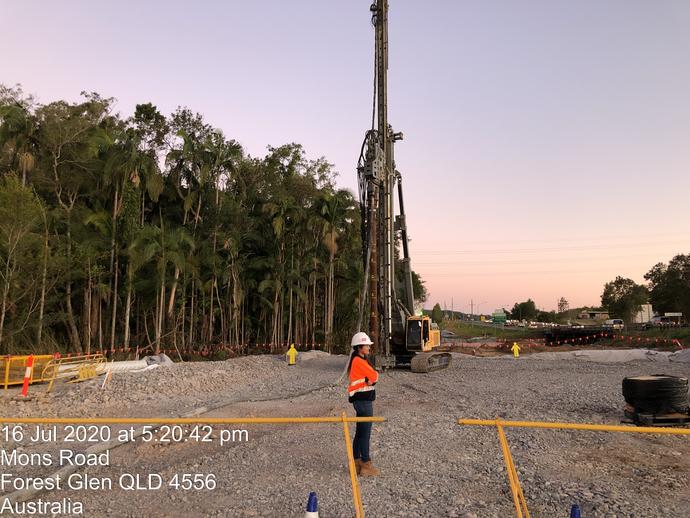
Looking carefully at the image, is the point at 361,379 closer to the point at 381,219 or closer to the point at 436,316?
the point at 381,219

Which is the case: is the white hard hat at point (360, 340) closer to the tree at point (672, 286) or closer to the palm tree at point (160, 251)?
the palm tree at point (160, 251)

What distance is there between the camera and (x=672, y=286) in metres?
59.6

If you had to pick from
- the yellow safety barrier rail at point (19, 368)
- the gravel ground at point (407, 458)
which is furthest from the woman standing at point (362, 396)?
the yellow safety barrier rail at point (19, 368)

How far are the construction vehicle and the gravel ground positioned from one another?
16.2ft

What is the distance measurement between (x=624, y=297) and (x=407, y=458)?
251 ft

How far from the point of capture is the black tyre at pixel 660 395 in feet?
33.9

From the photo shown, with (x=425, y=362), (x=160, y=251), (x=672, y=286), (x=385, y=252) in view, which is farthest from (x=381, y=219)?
(x=672, y=286)

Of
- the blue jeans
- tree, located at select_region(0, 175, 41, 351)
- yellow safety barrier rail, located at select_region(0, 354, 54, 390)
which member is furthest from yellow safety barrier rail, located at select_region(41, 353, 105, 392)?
the blue jeans

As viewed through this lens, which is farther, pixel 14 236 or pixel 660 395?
pixel 14 236

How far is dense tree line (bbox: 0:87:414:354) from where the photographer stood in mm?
23438

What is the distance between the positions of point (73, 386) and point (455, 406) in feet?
36.1

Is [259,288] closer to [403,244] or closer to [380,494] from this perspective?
[403,244]

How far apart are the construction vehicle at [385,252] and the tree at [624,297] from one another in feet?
188

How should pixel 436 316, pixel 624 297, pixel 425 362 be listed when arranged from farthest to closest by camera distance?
pixel 436 316, pixel 624 297, pixel 425 362
